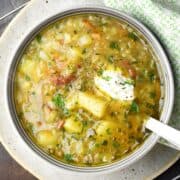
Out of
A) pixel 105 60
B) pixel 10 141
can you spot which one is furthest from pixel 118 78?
pixel 10 141

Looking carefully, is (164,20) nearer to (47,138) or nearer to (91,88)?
(91,88)

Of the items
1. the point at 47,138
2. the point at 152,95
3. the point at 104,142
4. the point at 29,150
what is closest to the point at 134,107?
the point at 152,95

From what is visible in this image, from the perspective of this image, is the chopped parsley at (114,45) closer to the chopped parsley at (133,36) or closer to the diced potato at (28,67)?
the chopped parsley at (133,36)

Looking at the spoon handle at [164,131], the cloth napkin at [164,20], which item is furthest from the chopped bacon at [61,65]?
the spoon handle at [164,131]

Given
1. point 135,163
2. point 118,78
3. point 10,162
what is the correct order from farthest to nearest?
point 10,162
point 135,163
point 118,78

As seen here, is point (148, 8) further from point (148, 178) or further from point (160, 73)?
point (148, 178)

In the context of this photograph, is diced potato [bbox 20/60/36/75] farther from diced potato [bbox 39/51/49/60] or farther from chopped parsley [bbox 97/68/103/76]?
chopped parsley [bbox 97/68/103/76]
